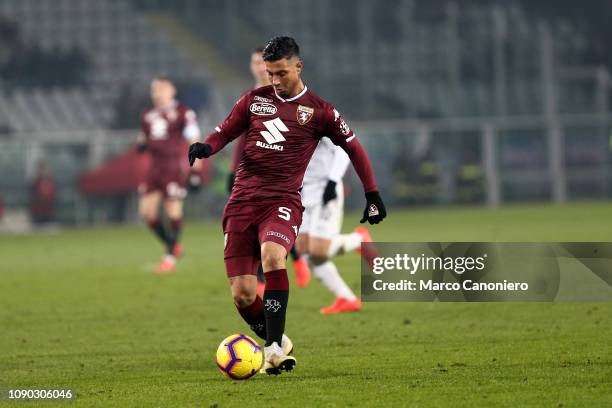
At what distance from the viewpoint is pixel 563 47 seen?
115 ft

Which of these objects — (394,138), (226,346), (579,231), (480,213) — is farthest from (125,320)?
(394,138)

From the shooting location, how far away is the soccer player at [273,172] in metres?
6.68

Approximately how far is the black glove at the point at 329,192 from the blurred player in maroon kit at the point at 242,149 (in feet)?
2.52

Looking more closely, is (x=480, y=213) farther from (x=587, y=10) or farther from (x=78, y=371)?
(x=78, y=371)

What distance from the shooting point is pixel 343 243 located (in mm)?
10844

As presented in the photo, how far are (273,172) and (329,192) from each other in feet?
9.54

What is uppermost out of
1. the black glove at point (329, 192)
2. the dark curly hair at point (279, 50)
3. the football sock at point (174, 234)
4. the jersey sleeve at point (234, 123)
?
the dark curly hair at point (279, 50)

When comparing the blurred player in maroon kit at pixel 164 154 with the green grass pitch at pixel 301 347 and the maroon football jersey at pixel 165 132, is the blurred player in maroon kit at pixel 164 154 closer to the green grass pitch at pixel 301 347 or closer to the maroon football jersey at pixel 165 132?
the maroon football jersey at pixel 165 132

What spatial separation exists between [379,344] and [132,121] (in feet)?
86.6

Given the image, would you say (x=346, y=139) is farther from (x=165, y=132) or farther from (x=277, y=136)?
(x=165, y=132)

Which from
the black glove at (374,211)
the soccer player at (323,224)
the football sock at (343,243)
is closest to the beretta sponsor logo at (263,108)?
the black glove at (374,211)

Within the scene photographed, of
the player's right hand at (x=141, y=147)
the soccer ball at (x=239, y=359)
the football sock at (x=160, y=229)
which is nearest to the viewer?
the soccer ball at (x=239, y=359)

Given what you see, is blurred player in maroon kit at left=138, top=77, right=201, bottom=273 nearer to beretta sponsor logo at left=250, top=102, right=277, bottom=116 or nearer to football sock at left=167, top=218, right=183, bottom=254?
football sock at left=167, top=218, right=183, bottom=254

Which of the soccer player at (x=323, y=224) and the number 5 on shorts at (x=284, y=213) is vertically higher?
the number 5 on shorts at (x=284, y=213)
